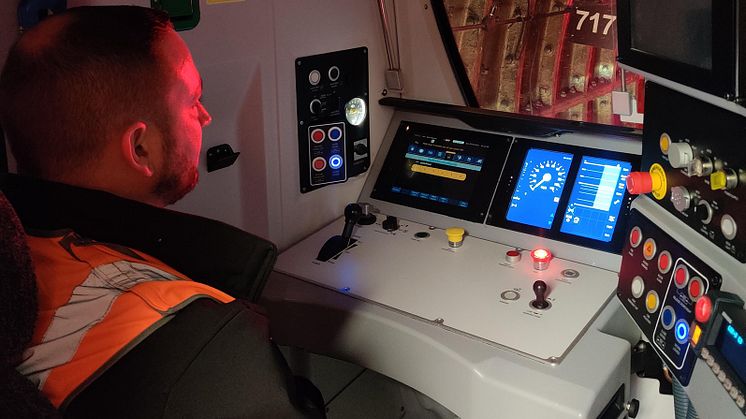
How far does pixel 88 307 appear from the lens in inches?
45.9

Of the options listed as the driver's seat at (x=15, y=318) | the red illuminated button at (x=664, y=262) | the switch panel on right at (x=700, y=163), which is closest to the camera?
the driver's seat at (x=15, y=318)

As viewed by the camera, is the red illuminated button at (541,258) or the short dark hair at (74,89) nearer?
the short dark hair at (74,89)

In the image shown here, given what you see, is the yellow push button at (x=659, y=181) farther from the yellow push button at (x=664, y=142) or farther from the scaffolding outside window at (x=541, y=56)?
Answer: the scaffolding outside window at (x=541, y=56)

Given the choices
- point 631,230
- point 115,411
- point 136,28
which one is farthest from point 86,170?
point 631,230

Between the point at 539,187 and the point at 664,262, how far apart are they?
31.3 inches

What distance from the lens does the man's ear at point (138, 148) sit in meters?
1.39

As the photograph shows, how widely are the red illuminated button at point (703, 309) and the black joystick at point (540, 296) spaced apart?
0.59 m

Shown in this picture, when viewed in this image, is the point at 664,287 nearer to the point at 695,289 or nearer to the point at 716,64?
the point at 695,289

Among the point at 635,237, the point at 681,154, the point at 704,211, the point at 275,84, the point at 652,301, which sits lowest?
the point at 652,301

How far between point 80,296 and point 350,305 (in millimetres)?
968

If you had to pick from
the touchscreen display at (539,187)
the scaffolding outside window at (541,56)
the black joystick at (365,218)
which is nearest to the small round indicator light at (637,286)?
the touchscreen display at (539,187)

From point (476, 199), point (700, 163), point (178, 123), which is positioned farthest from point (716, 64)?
point (476, 199)

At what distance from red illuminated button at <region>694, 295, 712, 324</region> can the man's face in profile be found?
39.6 inches

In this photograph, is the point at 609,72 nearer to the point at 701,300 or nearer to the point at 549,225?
the point at 549,225
